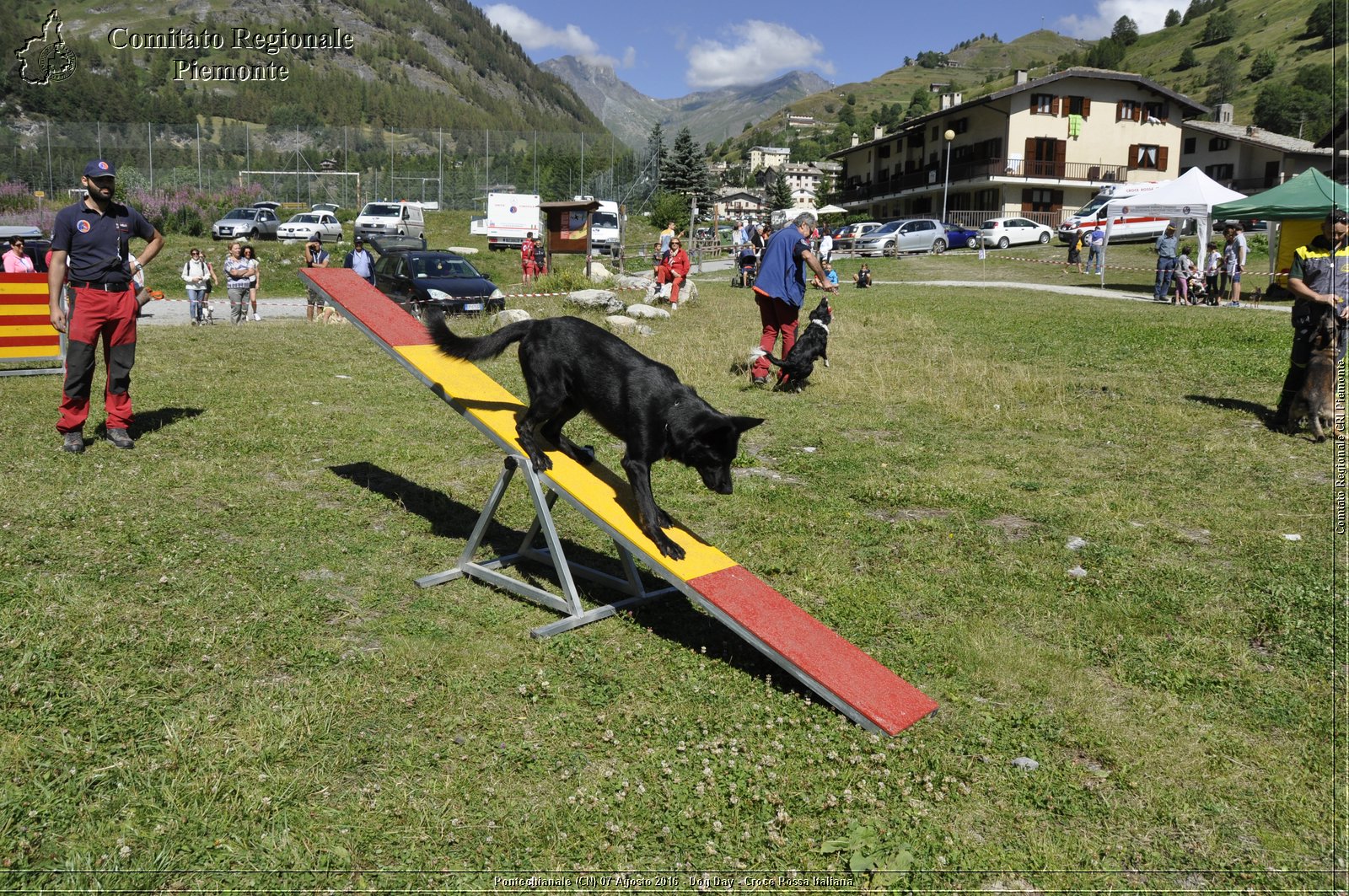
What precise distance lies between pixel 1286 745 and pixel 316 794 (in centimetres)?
381

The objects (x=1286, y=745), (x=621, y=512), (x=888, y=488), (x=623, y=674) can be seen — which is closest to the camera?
(x=1286, y=745)

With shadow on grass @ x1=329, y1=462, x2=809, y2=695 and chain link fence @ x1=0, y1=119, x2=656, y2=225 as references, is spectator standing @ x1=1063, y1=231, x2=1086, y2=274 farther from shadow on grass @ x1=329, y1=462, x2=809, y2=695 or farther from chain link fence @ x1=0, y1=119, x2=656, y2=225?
shadow on grass @ x1=329, y1=462, x2=809, y2=695

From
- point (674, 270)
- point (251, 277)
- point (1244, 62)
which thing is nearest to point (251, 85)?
point (251, 277)

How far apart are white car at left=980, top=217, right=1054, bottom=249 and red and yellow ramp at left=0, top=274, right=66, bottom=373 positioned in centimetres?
3566

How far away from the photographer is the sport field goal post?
1880 inches

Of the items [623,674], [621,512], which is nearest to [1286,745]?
[623,674]

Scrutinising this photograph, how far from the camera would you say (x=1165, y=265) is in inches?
887

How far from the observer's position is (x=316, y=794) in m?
3.11

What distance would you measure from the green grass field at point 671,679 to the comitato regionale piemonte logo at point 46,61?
381ft

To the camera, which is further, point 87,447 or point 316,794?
point 87,447

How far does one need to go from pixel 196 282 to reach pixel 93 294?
45.1ft

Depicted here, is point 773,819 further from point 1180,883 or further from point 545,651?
point 545,651

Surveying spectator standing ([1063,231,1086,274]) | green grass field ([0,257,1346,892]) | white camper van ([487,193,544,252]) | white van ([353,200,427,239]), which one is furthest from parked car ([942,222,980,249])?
green grass field ([0,257,1346,892])

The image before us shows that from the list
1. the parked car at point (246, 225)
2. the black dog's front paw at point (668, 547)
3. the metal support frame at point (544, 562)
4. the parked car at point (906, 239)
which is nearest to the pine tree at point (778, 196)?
the parked car at point (906, 239)
